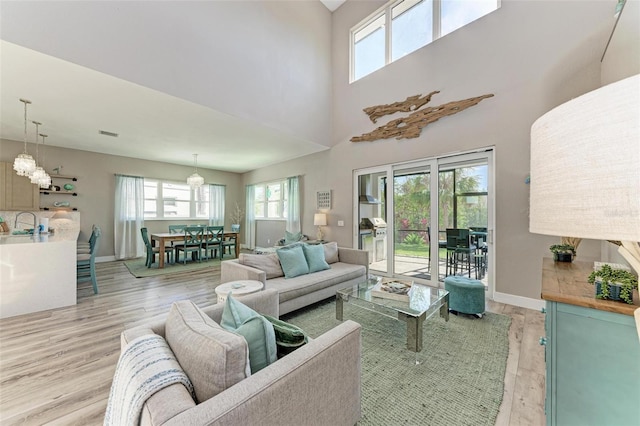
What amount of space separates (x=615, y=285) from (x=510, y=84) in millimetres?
3294

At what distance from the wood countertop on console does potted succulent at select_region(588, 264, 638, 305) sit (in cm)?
3

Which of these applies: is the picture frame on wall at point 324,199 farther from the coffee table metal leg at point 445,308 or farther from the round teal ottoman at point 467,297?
the coffee table metal leg at point 445,308

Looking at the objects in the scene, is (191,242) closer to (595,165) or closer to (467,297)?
(467,297)

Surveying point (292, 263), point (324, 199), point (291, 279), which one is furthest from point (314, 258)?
point (324, 199)

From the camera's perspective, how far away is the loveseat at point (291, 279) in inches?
105

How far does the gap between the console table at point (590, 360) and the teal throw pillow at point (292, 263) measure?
2.37m

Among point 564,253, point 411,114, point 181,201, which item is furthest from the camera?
point 181,201

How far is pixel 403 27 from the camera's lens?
461 cm

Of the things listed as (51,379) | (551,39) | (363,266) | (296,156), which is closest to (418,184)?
(363,266)

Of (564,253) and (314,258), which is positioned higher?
(564,253)

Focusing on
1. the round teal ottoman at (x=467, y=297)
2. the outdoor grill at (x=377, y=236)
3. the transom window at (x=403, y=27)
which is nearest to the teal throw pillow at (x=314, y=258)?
the round teal ottoman at (x=467, y=297)

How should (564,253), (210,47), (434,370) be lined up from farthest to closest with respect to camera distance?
(210,47)
(564,253)
(434,370)

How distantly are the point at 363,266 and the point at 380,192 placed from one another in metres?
1.71

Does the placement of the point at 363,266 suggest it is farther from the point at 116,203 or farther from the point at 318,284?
the point at 116,203
